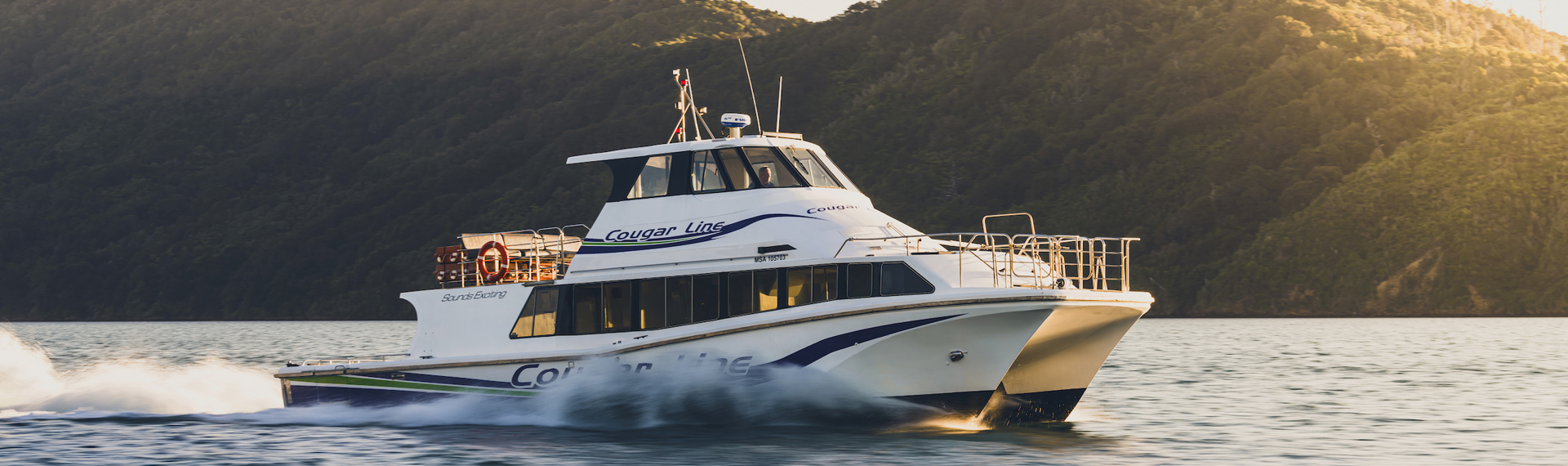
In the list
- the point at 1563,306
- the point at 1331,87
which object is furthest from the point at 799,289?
the point at 1331,87

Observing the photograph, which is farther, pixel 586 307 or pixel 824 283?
pixel 586 307

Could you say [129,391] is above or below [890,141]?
below

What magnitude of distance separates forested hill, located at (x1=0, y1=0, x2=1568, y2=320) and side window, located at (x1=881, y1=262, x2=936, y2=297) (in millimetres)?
46347

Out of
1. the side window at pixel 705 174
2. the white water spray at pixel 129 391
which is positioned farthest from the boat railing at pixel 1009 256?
the white water spray at pixel 129 391

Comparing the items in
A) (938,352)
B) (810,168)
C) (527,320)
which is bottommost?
(938,352)

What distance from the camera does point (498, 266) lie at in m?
17.0

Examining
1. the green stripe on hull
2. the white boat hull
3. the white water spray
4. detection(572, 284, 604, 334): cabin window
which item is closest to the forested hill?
the white boat hull

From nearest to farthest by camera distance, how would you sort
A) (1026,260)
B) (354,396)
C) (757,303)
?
(1026,260), (757,303), (354,396)

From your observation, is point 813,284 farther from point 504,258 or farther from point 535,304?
point 504,258

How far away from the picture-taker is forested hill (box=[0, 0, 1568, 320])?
193 feet

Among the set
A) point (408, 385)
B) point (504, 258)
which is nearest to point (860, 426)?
point (504, 258)

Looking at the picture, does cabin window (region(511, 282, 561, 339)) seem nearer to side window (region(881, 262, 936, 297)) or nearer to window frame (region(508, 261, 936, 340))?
window frame (region(508, 261, 936, 340))

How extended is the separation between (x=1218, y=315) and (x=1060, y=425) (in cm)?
4487

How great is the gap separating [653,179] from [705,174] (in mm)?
702
